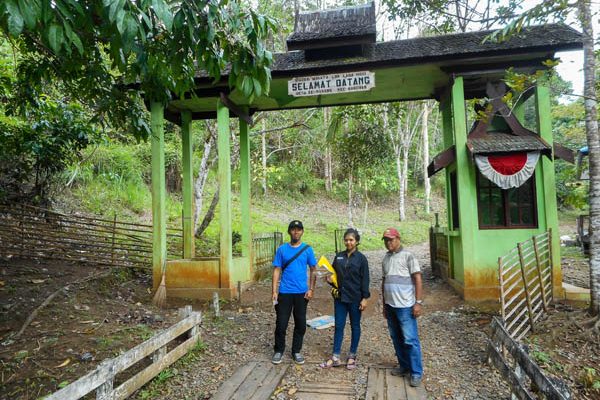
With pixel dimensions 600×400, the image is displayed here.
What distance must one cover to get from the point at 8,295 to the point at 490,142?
9.12 metres

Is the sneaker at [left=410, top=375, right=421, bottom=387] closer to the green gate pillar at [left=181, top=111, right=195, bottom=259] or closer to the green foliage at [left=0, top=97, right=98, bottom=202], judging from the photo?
the green gate pillar at [left=181, top=111, right=195, bottom=259]

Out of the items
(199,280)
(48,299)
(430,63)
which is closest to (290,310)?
(199,280)

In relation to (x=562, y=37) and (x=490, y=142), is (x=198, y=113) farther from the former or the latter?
(x=562, y=37)

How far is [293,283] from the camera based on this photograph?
4816mm

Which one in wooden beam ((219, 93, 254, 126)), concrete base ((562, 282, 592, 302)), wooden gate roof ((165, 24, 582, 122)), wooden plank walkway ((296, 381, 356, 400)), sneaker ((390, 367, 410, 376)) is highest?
wooden gate roof ((165, 24, 582, 122))

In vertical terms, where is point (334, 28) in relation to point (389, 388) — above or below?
above

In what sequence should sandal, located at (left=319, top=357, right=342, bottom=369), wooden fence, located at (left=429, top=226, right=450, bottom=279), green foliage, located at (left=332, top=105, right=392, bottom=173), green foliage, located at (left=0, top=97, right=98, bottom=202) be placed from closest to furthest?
sandal, located at (left=319, top=357, right=342, bottom=369), green foliage, located at (left=0, top=97, right=98, bottom=202), wooden fence, located at (left=429, top=226, right=450, bottom=279), green foliage, located at (left=332, top=105, right=392, bottom=173)

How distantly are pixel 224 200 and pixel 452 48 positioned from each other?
17.4 feet

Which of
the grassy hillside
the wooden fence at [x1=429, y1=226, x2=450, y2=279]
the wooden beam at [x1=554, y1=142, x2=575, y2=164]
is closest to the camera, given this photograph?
the wooden beam at [x1=554, y1=142, x2=575, y2=164]

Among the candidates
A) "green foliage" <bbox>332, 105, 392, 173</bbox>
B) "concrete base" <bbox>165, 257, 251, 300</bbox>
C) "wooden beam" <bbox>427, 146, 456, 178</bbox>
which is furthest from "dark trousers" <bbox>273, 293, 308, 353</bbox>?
"green foliage" <bbox>332, 105, 392, 173</bbox>

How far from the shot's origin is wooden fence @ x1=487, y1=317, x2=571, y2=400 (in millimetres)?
2942

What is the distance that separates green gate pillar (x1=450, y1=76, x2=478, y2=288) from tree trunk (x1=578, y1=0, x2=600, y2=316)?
1846 millimetres

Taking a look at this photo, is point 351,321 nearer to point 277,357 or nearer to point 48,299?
point 277,357

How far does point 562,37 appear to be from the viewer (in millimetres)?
6785
